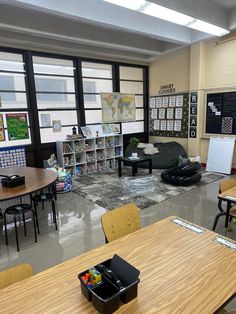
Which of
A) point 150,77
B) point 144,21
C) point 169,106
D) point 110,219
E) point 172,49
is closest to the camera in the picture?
point 110,219

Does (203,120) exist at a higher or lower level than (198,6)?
lower

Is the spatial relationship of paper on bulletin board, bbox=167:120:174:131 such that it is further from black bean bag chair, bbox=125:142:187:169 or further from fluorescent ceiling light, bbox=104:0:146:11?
fluorescent ceiling light, bbox=104:0:146:11

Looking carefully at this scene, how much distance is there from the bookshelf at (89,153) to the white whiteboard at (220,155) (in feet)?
8.11

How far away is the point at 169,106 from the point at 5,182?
527 cm

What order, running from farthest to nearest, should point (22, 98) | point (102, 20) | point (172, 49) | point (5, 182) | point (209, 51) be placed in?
1. point (172, 49)
2. point (209, 51)
3. point (22, 98)
4. point (102, 20)
5. point (5, 182)

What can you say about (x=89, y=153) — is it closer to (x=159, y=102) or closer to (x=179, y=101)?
(x=159, y=102)

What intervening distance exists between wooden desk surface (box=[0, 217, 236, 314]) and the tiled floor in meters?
1.32

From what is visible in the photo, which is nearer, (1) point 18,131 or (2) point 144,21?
(2) point 144,21

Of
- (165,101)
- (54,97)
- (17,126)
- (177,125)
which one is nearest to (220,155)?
(177,125)

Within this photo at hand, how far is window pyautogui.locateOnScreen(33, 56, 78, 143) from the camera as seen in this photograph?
5.43m

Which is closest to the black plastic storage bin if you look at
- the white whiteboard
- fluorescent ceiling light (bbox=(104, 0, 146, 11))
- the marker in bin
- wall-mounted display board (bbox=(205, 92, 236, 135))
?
the marker in bin

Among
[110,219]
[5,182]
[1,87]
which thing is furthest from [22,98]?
[110,219]

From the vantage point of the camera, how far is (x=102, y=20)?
4082 mm

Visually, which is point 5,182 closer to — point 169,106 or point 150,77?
point 169,106
